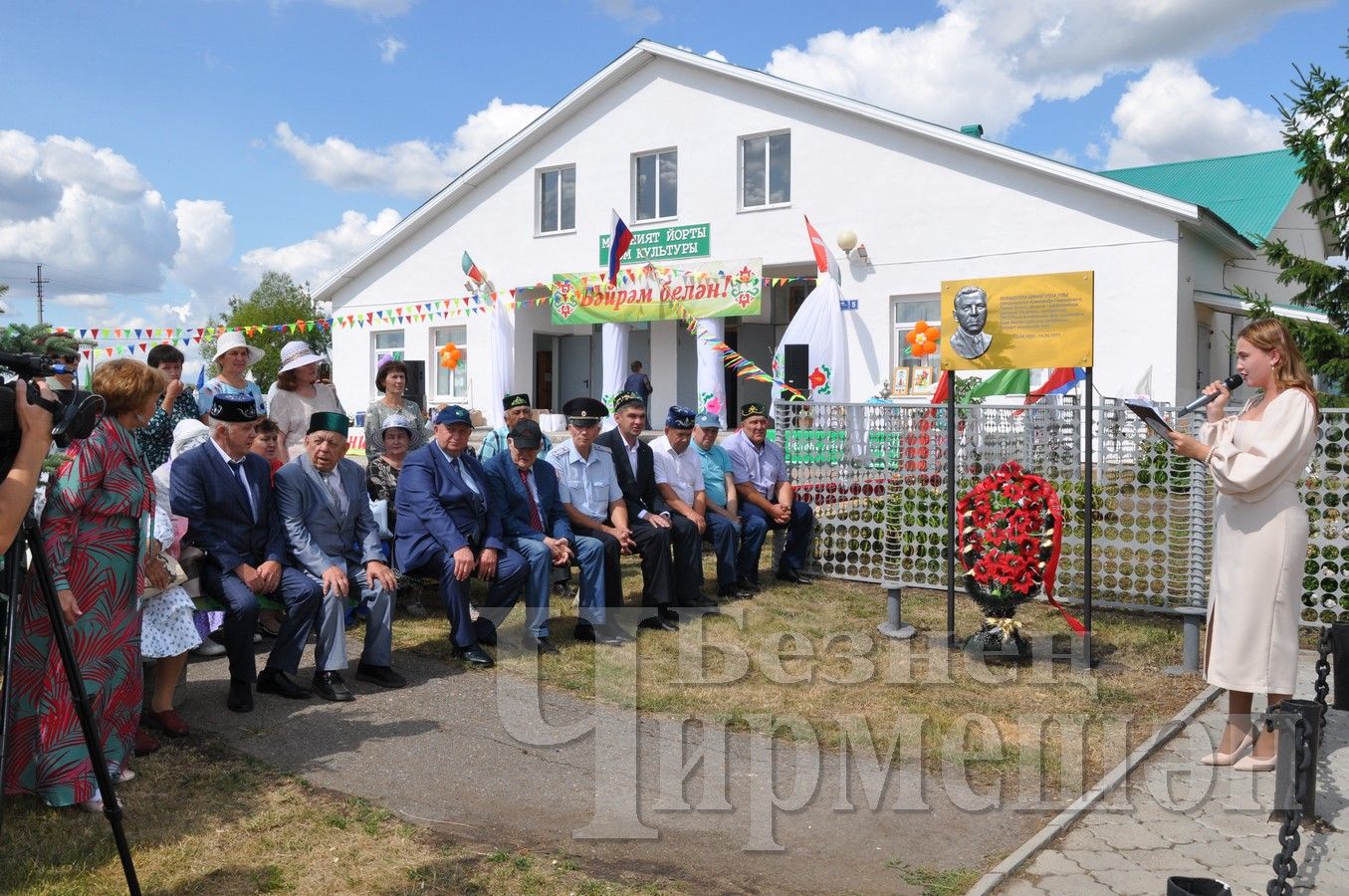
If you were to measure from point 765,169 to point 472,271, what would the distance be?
719cm

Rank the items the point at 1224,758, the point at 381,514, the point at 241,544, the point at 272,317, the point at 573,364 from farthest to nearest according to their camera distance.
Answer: the point at 272,317, the point at 573,364, the point at 381,514, the point at 241,544, the point at 1224,758

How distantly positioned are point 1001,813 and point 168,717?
3.76m

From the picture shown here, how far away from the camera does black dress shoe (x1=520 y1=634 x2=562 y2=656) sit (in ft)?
21.8

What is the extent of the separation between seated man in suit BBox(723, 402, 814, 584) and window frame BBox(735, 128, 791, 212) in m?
→ 11.8

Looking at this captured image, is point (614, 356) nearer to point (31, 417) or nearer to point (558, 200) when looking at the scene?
point (558, 200)

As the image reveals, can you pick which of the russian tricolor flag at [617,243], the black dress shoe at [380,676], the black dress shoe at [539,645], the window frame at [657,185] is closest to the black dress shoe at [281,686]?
the black dress shoe at [380,676]

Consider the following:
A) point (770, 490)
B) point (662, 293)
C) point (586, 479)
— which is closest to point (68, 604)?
point (586, 479)

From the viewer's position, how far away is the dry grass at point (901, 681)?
16.9 ft

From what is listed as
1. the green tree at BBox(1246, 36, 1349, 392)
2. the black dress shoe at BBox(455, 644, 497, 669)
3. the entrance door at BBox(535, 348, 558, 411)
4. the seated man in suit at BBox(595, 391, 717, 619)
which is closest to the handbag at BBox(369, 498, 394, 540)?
the black dress shoe at BBox(455, 644, 497, 669)

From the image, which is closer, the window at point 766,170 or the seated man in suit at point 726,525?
the seated man in suit at point 726,525

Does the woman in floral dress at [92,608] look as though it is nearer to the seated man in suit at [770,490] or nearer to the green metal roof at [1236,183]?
the seated man in suit at [770,490]

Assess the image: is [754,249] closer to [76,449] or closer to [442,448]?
[442,448]

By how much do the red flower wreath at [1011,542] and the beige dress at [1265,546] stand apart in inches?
71.7

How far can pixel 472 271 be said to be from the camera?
23734 mm
